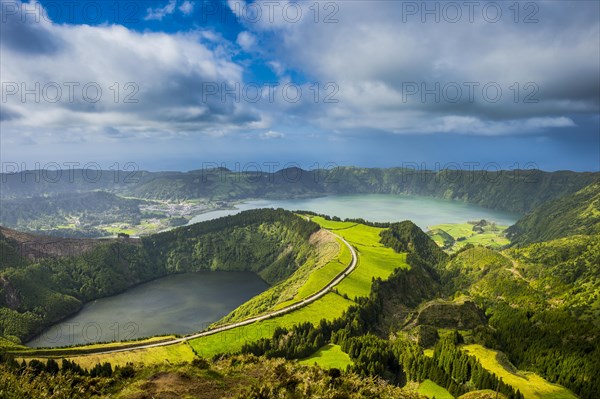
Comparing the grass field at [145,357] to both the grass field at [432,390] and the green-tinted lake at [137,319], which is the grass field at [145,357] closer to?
the grass field at [432,390]

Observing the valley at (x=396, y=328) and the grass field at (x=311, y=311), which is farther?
the grass field at (x=311, y=311)

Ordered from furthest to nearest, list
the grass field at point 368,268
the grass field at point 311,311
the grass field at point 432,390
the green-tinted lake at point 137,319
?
the green-tinted lake at point 137,319, the grass field at point 368,268, the grass field at point 311,311, the grass field at point 432,390

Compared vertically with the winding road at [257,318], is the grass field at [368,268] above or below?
above

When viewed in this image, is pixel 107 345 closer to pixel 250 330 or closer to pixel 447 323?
pixel 250 330

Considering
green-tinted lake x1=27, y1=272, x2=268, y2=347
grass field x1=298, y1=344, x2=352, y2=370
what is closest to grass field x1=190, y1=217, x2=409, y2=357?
grass field x1=298, y1=344, x2=352, y2=370

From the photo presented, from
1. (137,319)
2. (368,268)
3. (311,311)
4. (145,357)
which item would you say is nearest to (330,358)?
(311,311)

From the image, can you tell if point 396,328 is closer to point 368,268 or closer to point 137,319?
point 368,268

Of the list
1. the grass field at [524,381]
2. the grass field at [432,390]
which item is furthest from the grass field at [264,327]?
the grass field at [432,390]
